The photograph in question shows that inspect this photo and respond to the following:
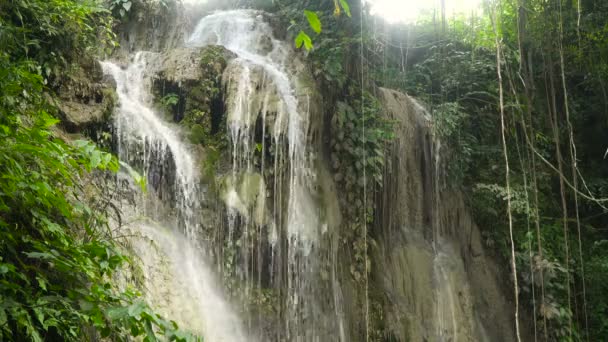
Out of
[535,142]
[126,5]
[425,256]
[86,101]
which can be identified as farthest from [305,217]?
[535,142]

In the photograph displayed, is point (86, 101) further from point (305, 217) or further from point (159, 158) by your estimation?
point (305, 217)

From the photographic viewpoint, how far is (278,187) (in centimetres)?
655

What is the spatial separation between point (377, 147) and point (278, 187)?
199cm

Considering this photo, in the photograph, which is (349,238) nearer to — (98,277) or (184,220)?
(184,220)

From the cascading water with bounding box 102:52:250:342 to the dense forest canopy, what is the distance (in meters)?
0.41

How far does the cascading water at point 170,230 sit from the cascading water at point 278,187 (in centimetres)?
54

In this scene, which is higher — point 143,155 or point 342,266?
point 143,155

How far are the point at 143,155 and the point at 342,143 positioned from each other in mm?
3066

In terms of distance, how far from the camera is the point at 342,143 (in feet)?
24.8

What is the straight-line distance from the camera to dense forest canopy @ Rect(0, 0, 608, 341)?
96.1 inches

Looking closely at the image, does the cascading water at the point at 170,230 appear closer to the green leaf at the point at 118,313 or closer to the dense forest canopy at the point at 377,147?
the dense forest canopy at the point at 377,147

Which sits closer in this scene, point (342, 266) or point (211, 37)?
point (342, 266)

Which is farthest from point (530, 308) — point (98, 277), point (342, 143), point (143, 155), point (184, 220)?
point (98, 277)

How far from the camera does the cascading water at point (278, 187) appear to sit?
6.18 metres
